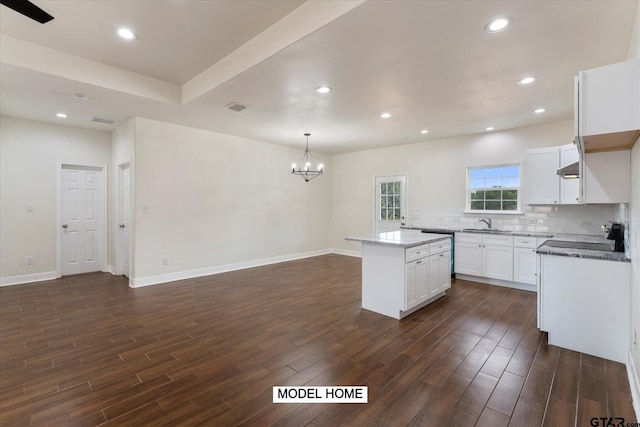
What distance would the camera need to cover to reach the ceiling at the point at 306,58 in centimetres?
241

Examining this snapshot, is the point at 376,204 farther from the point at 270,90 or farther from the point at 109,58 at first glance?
the point at 109,58

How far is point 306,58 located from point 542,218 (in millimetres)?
4918

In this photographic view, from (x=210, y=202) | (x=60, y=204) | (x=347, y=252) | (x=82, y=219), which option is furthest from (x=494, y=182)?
(x=60, y=204)

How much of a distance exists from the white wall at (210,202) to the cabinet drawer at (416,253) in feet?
13.2

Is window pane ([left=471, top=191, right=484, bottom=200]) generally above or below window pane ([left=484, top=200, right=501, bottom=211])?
above

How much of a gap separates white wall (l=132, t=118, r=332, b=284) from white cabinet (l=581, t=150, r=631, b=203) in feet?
18.5

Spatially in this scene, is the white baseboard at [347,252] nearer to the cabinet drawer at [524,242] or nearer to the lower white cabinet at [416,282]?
the cabinet drawer at [524,242]

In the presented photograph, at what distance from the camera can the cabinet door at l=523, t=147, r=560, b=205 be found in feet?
15.0

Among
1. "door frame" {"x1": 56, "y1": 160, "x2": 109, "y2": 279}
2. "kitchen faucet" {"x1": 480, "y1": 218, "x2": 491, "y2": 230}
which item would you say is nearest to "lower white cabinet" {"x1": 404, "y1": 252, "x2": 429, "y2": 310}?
"kitchen faucet" {"x1": 480, "y1": 218, "x2": 491, "y2": 230}

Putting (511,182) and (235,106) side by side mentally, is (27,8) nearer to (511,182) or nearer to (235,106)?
(235,106)

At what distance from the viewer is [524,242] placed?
4832mm

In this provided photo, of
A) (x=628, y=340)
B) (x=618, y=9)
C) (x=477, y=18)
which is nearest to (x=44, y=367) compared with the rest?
(x=477, y=18)

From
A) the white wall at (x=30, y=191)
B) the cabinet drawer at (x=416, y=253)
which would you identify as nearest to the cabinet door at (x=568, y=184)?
the cabinet drawer at (x=416, y=253)

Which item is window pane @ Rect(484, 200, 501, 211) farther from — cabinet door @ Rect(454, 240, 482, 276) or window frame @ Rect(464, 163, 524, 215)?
cabinet door @ Rect(454, 240, 482, 276)
